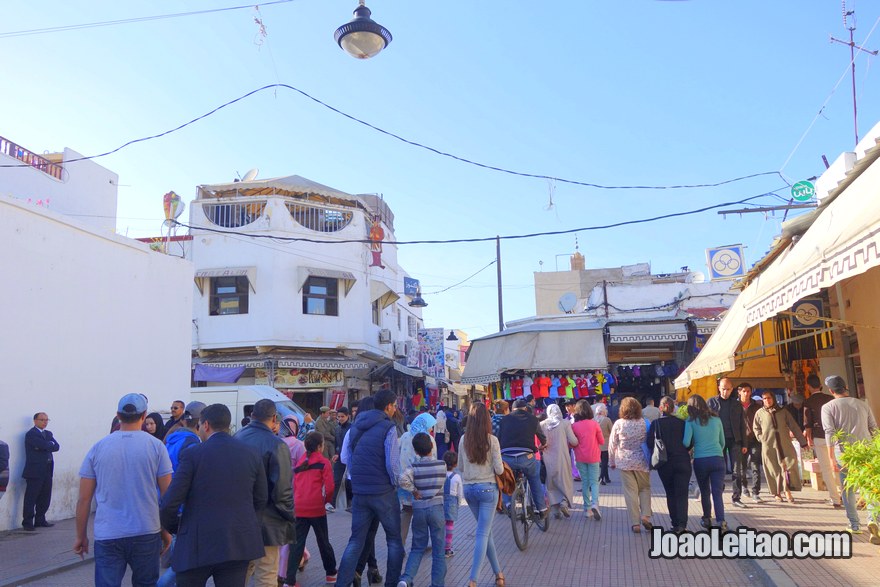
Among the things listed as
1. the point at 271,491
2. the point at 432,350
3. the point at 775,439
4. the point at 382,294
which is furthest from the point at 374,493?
the point at 432,350

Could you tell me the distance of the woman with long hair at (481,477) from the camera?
6.47 metres

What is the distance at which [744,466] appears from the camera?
1127 cm

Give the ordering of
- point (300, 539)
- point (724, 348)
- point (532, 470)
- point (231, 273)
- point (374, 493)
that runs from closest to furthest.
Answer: point (374, 493) → point (300, 539) → point (532, 470) → point (724, 348) → point (231, 273)

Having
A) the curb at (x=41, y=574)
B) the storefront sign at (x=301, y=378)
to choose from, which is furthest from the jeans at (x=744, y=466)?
the storefront sign at (x=301, y=378)


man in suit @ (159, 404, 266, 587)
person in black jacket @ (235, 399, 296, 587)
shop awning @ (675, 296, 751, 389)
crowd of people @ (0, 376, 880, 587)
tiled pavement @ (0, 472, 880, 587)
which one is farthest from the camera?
shop awning @ (675, 296, 751, 389)

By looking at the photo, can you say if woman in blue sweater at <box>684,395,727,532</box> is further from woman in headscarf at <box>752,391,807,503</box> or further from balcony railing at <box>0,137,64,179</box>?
balcony railing at <box>0,137,64,179</box>

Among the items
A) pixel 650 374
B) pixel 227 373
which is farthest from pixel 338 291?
pixel 650 374

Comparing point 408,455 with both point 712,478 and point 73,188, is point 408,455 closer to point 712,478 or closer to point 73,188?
point 712,478

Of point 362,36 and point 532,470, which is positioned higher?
point 362,36

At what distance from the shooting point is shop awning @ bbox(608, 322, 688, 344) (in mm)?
19328

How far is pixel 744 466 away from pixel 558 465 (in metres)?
3.34

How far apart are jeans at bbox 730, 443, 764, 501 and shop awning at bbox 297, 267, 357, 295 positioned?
16736 millimetres

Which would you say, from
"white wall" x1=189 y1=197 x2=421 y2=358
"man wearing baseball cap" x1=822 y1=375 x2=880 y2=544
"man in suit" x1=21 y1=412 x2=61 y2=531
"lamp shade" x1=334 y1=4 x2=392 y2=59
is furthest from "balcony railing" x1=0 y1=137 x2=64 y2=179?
"man wearing baseball cap" x1=822 y1=375 x2=880 y2=544

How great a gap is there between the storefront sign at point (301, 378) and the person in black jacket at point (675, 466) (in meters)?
17.6
